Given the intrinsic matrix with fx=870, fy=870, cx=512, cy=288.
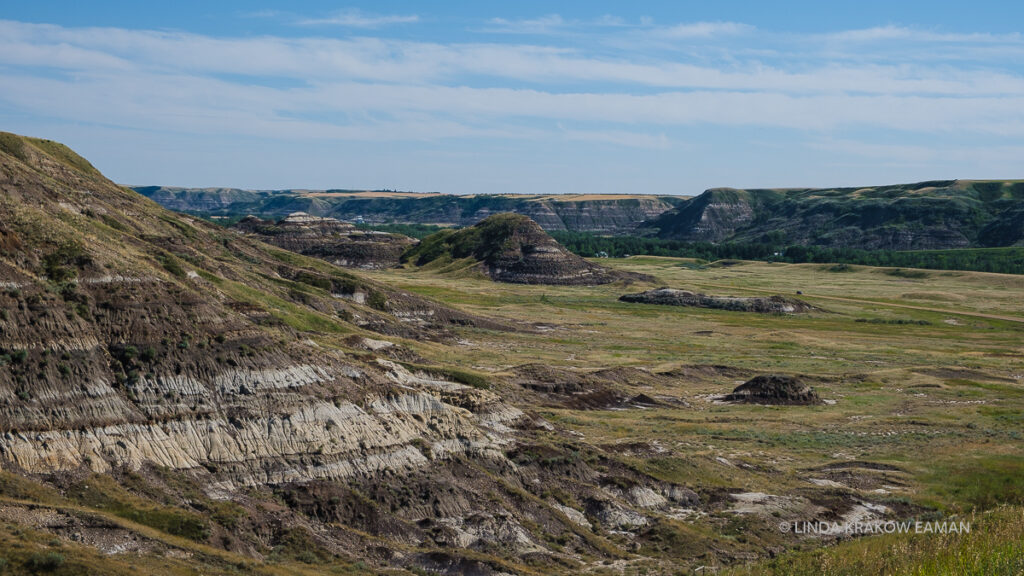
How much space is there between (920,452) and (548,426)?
2790 centimetres

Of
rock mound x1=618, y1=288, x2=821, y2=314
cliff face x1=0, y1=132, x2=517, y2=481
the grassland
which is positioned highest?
cliff face x1=0, y1=132, x2=517, y2=481

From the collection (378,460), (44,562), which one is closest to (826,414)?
(378,460)

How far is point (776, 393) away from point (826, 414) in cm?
724

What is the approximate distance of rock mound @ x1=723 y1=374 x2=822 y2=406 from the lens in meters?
87.0

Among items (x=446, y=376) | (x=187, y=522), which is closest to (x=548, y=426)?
(x=446, y=376)

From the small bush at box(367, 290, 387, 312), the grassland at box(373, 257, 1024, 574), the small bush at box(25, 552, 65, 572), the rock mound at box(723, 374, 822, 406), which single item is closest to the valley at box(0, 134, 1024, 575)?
the small bush at box(25, 552, 65, 572)

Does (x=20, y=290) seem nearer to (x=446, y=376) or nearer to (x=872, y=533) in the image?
(x=446, y=376)

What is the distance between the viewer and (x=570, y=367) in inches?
4065

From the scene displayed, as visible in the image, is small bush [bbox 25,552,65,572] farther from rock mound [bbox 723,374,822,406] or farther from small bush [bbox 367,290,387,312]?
small bush [bbox 367,290,387,312]

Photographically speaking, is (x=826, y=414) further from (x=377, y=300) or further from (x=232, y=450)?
(x=377, y=300)

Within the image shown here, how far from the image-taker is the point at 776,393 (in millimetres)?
88062

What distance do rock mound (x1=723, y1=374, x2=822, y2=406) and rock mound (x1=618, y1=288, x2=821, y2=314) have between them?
281 feet

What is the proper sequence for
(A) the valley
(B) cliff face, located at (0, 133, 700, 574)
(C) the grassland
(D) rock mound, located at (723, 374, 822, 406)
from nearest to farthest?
1. (A) the valley
2. (B) cliff face, located at (0, 133, 700, 574)
3. (C) the grassland
4. (D) rock mound, located at (723, 374, 822, 406)

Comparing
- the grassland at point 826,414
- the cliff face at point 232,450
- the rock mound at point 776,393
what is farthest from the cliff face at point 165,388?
the rock mound at point 776,393
